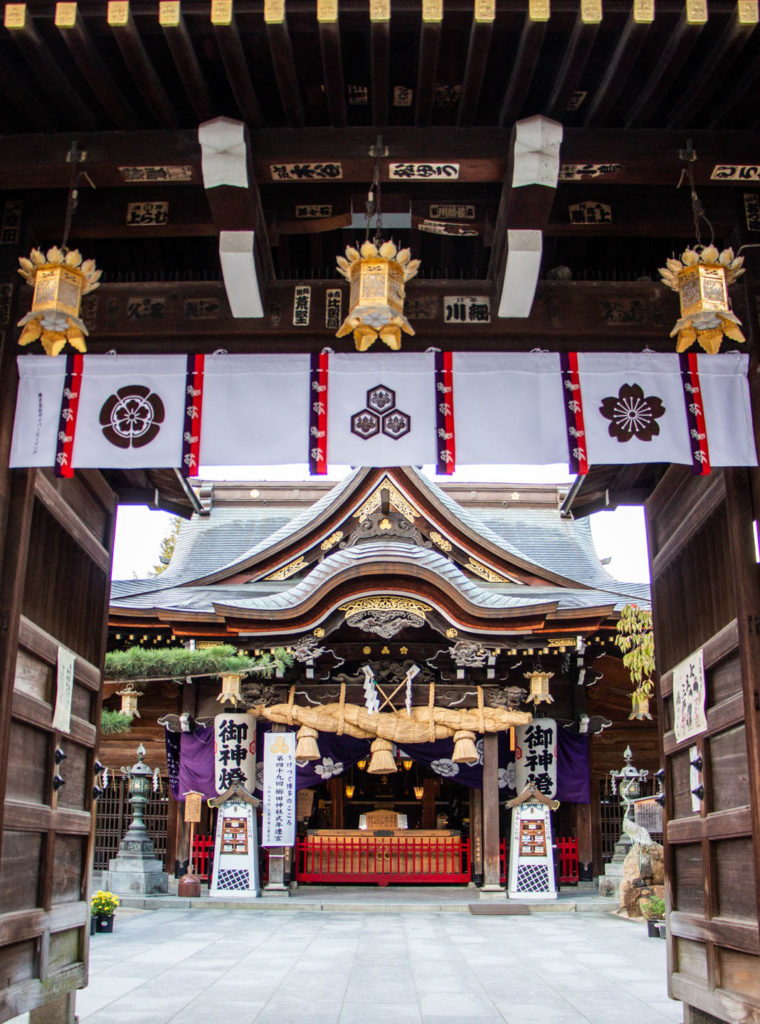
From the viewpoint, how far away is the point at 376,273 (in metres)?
5.03

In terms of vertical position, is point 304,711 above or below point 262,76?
below

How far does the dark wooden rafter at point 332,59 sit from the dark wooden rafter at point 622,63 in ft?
4.42

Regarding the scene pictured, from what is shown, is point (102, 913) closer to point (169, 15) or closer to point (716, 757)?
point (716, 757)

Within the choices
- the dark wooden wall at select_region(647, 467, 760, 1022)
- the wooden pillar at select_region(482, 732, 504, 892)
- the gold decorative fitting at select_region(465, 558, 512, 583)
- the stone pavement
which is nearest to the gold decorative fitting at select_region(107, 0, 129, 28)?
the dark wooden wall at select_region(647, 467, 760, 1022)

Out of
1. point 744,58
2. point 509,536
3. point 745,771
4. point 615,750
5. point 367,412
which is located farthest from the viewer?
point 509,536

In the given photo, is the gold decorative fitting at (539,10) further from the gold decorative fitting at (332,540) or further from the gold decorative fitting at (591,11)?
the gold decorative fitting at (332,540)

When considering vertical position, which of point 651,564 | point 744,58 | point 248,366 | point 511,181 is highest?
point 744,58

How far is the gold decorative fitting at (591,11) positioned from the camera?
443 centimetres

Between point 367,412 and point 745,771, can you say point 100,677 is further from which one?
point 745,771

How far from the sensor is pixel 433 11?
175 inches

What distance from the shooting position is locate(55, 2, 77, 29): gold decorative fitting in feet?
14.7

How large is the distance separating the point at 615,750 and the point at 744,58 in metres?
13.8

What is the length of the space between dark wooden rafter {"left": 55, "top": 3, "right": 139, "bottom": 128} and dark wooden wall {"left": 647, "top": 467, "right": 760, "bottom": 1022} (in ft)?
13.1

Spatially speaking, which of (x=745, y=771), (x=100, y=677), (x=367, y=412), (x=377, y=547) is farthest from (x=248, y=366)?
(x=377, y=547)
